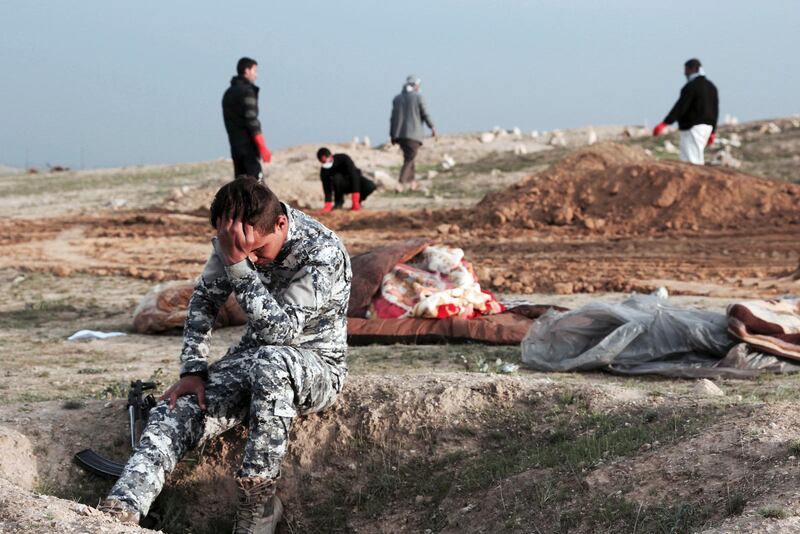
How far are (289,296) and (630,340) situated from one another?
319 centimetres

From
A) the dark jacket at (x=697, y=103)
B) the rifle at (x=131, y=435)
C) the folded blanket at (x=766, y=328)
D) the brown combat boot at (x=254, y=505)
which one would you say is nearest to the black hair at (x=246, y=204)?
the brown combat boot at (x=254, y=505)

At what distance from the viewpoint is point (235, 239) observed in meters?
4.04

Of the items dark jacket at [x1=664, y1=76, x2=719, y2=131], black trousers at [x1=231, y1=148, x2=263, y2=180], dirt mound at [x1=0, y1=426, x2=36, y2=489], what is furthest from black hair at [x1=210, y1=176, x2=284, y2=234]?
dark jacket at [x1=664, y1=76, x2=719, y2=131]

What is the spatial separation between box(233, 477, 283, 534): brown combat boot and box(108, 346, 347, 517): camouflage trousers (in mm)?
34

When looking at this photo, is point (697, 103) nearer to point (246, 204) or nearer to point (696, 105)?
point (696, 105)

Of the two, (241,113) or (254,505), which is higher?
(241,113)

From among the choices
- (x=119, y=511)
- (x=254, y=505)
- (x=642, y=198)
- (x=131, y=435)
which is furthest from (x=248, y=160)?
(x=119, y=511)

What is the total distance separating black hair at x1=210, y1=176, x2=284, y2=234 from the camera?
4.04m

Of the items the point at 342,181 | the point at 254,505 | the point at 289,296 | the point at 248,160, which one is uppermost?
the point at 248,160

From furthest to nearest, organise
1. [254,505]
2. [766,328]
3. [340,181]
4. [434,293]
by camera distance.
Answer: [340,181]
[434,293]
[766,328]
[254,505]

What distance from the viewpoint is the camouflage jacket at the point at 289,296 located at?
4125 millimetres

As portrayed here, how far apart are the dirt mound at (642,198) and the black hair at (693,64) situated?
1.44m

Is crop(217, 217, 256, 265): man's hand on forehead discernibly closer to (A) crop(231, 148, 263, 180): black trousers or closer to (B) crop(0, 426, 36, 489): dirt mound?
(B) crop(0, 426, 36, 489): dirt mound

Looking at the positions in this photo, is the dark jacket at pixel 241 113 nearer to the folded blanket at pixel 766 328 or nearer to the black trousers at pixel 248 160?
the black trousers at pixel 248 160
